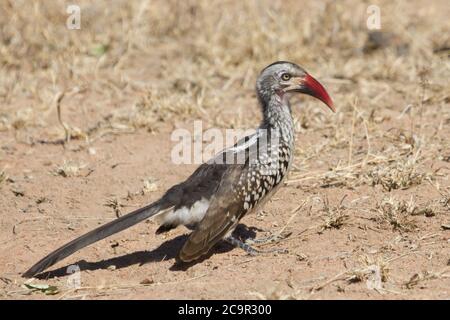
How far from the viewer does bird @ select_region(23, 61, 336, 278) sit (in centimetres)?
484

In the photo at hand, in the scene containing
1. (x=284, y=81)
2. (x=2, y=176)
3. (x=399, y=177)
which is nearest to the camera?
(x=284, y=81)

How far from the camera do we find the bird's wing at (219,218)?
4809 millimetres

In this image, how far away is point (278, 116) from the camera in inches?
212

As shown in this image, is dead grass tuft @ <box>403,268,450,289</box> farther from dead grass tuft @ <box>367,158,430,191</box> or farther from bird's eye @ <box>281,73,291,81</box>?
bird's eye @ <box>281,73,291,81</box>

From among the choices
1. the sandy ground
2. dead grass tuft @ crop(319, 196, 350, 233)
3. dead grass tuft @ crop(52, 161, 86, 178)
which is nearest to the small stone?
the sandy ground

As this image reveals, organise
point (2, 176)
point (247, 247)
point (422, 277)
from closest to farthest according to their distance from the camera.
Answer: point (422, 277)
point (247, 247)
point (2, 176)

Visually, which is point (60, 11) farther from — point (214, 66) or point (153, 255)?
point (153, 255)

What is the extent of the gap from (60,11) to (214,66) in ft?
6.49

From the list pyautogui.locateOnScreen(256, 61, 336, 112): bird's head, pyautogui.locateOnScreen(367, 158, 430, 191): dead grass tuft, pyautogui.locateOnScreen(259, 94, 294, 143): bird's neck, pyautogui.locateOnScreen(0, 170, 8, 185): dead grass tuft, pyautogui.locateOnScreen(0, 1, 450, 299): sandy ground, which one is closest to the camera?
pyautogui.locateOnScreen(0, 1, 450, 299): sandy ground

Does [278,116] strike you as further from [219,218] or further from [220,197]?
[219,218]

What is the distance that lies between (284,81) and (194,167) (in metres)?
1.18

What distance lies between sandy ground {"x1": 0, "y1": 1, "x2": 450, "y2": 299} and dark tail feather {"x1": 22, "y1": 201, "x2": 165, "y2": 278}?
0.13 m

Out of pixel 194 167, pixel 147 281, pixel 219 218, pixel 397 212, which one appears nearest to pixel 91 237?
pixel 147 281

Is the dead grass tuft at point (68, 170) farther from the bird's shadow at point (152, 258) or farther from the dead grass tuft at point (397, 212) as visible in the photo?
the dead grass tuft at point (397, 212)
